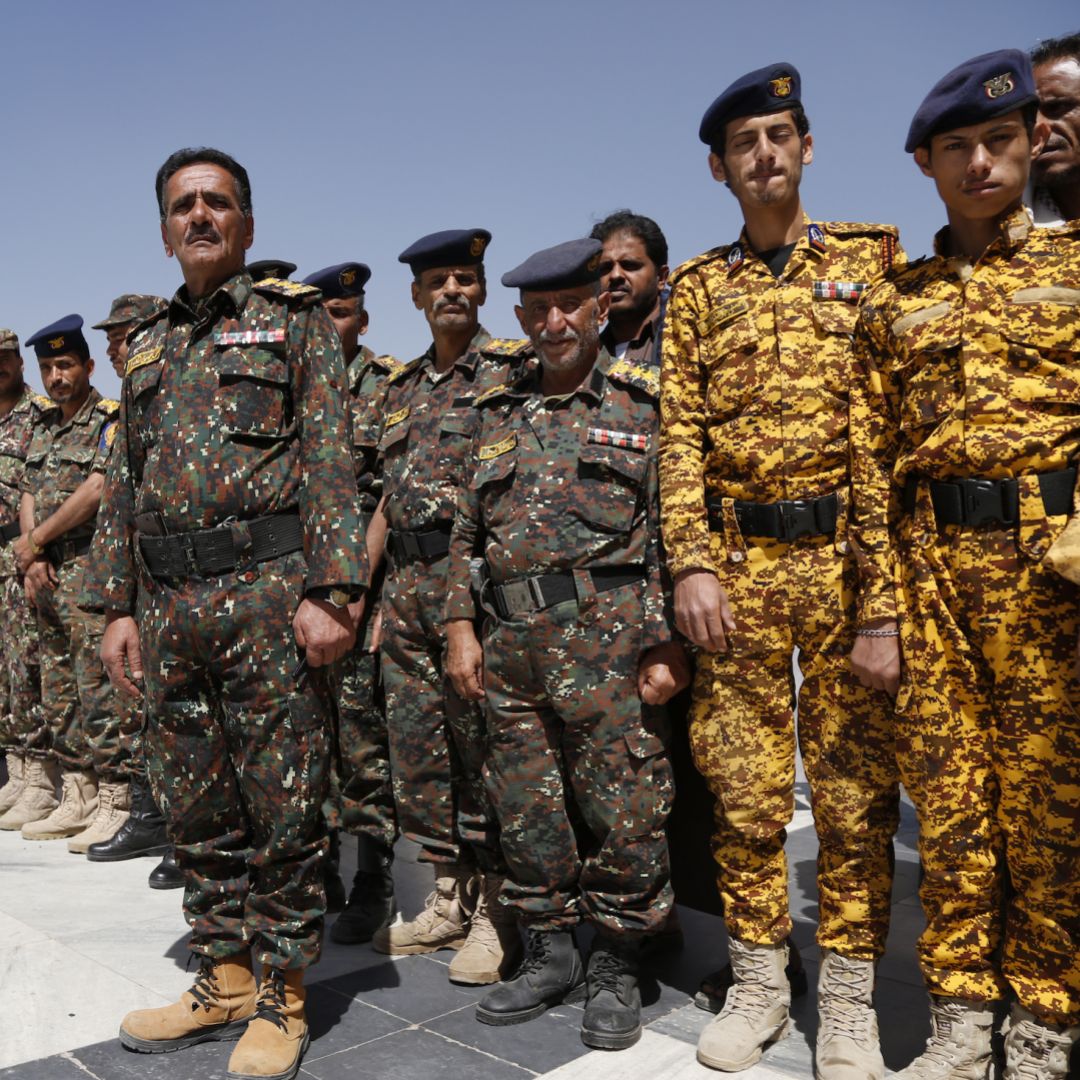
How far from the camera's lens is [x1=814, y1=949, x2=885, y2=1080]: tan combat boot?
2822mm

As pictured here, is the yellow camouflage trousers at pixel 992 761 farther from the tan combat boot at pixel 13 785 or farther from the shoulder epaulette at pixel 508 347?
the tan combat boot at pixel 13 785

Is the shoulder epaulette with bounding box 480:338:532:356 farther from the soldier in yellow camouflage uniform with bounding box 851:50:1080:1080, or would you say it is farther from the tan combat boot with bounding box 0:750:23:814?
the tan combat boot with bounding box 0:750:23:814

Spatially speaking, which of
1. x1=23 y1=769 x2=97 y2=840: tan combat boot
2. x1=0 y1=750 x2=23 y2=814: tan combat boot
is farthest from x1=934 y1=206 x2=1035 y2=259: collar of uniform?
x1=0 y1=750 x2=23 y2=814: tan combat boot

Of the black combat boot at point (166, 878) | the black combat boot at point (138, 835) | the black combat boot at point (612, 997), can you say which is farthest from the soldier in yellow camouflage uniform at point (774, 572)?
the black combat boot at point (138, 835)

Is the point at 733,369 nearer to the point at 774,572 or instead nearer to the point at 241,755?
the point at 774,572

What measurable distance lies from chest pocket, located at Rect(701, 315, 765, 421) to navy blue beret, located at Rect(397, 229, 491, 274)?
1.41 metres

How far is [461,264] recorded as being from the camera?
4234 mm

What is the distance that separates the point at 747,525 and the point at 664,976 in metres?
1.67

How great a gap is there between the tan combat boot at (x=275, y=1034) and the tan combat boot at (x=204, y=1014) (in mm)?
163

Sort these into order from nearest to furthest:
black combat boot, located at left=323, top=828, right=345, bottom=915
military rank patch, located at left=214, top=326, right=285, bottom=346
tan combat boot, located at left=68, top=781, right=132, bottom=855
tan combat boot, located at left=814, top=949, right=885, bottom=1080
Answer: tan combat boot, located at left=814, top=949, right=885, bottom=1080
military rank patch, located at left=214, top=326, right=285, bottom=346
black combat boot, located at left=323, top=828, right=345, bottom=915
tan combat boot, located at left=68, top=781, right=132, bottom=855

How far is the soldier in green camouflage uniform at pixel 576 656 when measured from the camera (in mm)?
3242

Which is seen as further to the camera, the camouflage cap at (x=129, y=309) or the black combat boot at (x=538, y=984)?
the camouflage cap at (x=129, y=309)

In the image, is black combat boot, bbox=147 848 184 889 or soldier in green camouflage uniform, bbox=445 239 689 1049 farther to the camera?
black combat boot, bbox=147 848 184 889

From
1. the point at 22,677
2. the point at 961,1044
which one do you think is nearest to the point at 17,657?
the point at 22,677
